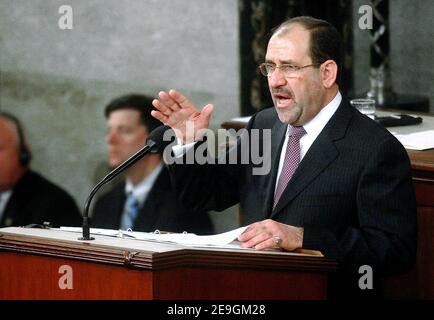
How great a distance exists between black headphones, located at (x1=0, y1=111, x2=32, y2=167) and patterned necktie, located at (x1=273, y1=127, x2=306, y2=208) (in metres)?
2.21

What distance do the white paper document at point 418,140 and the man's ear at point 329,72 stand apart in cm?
53

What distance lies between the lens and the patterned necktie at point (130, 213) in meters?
5.21

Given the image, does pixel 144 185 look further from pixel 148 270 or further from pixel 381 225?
pixel 148 270

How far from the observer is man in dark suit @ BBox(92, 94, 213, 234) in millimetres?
5168

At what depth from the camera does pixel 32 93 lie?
5316mm

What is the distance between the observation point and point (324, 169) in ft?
Result: 10.9

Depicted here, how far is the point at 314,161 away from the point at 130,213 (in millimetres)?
2053

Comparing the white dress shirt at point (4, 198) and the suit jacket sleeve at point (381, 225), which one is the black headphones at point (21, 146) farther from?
the suit jacket sleeve at point (381, 225)
